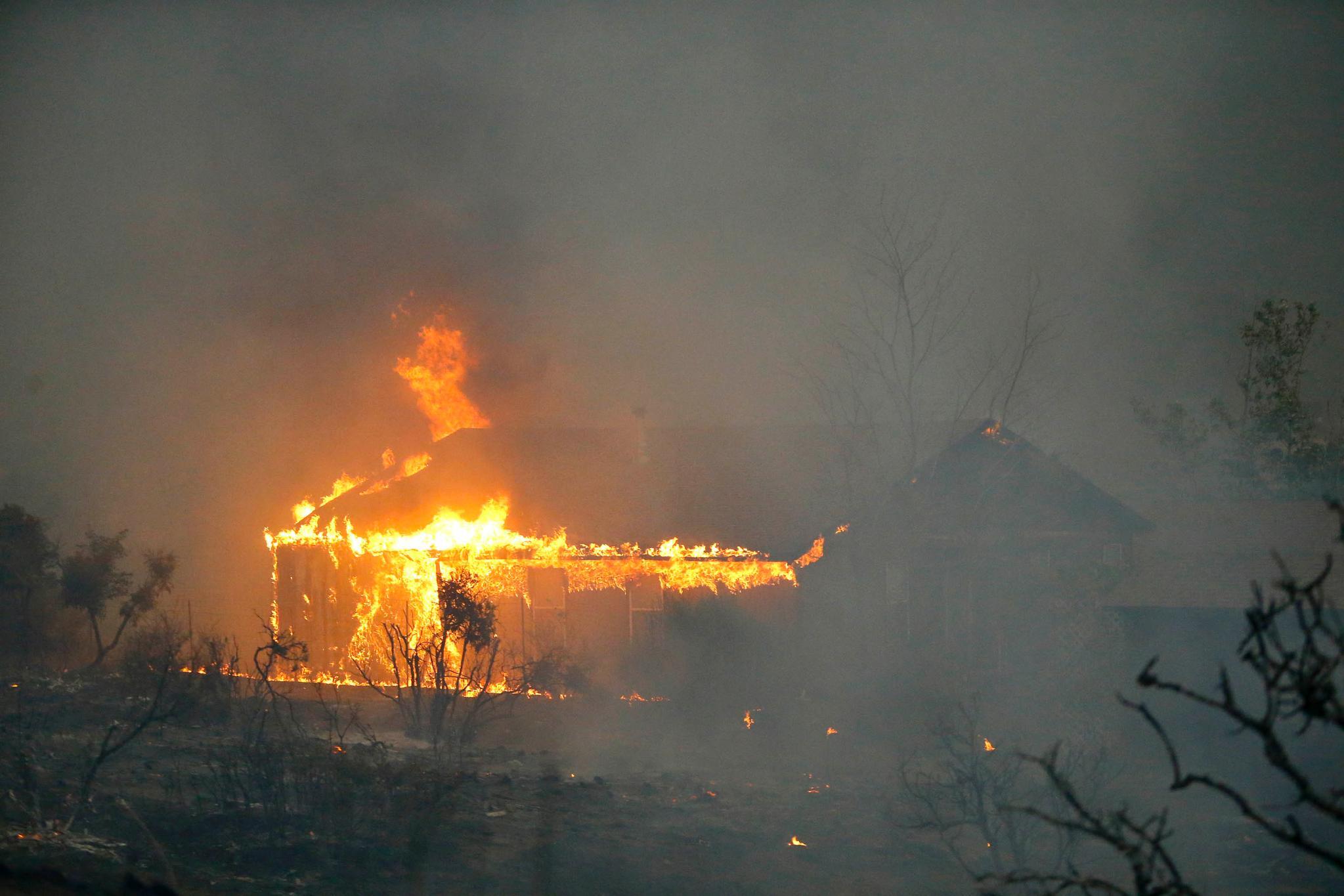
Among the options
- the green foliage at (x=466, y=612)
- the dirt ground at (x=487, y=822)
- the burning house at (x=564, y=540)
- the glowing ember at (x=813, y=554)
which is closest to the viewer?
the dirt ground at (x=487, y=822)

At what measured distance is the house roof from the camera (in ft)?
62.6

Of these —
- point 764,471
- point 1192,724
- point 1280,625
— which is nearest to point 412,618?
point 764,471

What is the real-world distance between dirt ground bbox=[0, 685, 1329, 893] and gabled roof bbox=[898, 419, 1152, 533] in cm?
446

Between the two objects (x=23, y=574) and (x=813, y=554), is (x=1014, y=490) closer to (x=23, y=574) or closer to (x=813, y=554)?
(x=813, y=554)

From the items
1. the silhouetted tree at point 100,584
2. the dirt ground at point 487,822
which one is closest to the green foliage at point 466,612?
the dirt ground at point 487,822

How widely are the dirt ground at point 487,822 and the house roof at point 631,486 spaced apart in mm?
4949

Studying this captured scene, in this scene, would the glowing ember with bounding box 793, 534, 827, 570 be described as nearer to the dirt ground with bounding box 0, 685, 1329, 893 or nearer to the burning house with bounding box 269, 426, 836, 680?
the burning house with bounding box 269, 426, 836, 680

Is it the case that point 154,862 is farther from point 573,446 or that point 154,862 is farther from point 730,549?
point 573,446

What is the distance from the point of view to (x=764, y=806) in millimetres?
11711

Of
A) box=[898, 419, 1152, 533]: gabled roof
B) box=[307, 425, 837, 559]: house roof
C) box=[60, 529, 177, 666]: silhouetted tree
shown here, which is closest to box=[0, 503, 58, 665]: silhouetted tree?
box=[60, 529, 177, 666]: silhouetted tree

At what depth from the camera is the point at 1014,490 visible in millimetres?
17406

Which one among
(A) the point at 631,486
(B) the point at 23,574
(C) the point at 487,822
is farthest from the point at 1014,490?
(B) the point at 23,574

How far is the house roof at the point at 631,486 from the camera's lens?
19094mm

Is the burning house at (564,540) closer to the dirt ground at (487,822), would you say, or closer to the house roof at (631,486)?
the house roof at (631,486)
